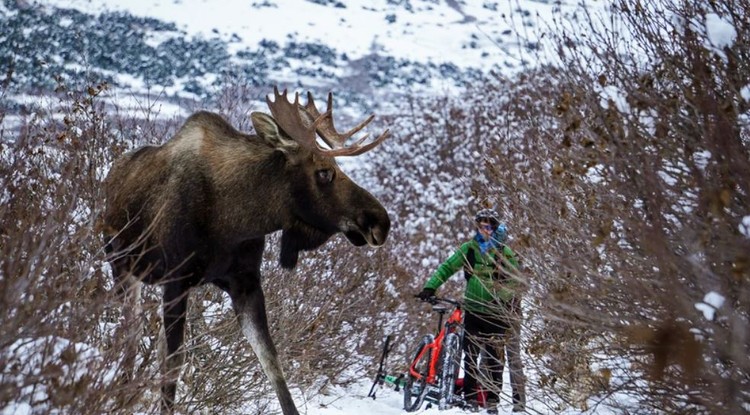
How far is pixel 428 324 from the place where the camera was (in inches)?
501

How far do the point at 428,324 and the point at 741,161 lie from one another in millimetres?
9758

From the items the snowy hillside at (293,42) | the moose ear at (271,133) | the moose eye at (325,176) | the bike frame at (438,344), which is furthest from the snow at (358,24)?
the moose eye at (325,176)

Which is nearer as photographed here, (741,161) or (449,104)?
(741,161)

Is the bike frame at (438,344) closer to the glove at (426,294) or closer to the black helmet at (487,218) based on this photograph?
the glove at (426,294)

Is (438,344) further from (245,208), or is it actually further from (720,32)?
(720,32)

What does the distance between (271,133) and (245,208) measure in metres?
0.49

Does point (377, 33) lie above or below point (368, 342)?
above

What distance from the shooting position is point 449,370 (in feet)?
28.5

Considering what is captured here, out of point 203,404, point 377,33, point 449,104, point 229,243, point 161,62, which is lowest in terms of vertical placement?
point 203,404

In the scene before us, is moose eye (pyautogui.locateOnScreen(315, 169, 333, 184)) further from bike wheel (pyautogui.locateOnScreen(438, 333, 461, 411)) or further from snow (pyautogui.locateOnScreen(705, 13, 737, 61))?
bike wheel (pyautogui.locateOnScreen(438, 333, 461, 411))

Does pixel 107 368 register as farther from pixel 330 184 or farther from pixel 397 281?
pixel 397 281

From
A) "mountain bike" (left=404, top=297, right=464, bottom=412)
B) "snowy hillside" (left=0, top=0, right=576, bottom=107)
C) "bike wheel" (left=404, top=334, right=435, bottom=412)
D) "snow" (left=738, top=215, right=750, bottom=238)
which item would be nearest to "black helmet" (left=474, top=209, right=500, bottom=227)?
"mountain bike" (left=404, top=297, right=464, bottom=412)

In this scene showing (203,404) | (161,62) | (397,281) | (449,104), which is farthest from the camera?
(161,62)

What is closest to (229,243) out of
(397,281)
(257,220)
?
(257,220)
